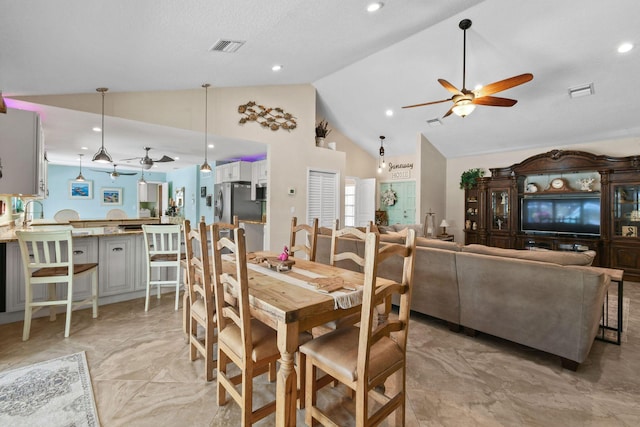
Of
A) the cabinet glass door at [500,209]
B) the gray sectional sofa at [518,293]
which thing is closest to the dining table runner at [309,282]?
the gray sectional sofa at [518,293]

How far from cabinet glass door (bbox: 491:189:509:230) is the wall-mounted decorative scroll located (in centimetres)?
474

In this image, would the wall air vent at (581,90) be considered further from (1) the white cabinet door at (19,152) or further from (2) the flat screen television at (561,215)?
(1) the white cabinet door at (19,152)

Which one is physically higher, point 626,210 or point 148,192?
point 148,192

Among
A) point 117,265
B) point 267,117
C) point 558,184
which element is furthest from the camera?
point 558,184

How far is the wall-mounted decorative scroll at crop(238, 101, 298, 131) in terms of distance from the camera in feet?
16.7

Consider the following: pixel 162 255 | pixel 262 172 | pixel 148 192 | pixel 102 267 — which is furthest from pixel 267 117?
pixel 148 192

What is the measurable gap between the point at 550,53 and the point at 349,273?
4267mm

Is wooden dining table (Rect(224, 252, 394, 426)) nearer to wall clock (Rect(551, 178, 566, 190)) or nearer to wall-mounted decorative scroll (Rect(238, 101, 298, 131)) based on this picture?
wall-mounted decorative scroll (Rect(238, 101, 298, 131))

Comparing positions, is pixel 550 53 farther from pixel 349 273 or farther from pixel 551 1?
pixel 349 273

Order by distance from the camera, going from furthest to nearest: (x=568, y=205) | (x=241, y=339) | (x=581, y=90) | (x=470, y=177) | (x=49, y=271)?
(x=470, y=177), (x=568, y=205), (x=581, y=90), (x=49, y=271), (x=241, y=339)

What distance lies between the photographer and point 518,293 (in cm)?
250

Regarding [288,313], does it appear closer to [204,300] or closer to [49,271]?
[204,300]

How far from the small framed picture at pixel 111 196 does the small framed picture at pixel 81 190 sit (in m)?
0.30

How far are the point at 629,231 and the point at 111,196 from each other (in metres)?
12.9
